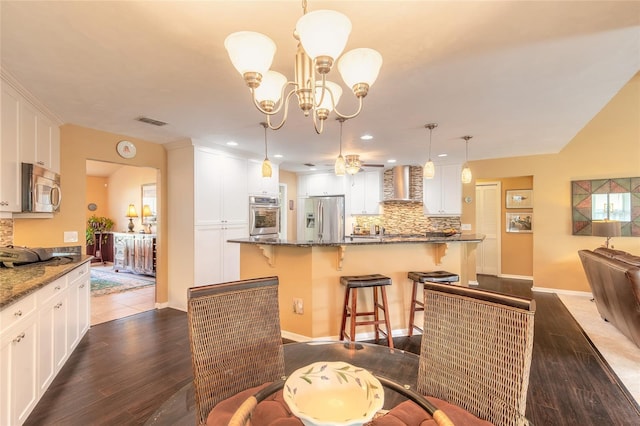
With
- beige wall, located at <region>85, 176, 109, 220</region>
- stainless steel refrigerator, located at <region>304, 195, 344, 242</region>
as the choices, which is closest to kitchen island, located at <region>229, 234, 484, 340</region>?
stainless steel refrigerator, located at <region>304, 195, 344, 242</region>

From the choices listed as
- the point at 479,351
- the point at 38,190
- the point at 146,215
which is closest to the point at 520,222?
the point at 479,351

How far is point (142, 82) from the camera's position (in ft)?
7.69

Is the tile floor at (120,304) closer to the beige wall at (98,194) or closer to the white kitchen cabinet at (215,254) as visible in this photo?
the white kitchen cabinet at (215,254)

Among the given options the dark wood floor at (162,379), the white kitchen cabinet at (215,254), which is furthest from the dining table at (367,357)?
the white kitchen cabinet at (215,254)

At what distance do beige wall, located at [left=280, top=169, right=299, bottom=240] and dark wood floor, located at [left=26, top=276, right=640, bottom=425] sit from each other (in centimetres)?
375

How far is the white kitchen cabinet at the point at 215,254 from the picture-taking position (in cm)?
414

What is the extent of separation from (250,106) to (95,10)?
1426 mm

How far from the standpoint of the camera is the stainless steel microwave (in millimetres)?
2557

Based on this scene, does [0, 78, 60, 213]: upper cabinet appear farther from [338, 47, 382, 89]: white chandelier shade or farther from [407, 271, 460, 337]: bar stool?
[407, 271, 460, 337]: bar stool

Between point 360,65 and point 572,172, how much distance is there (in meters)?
5.48

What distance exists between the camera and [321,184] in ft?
22.5

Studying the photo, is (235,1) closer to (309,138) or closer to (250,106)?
(250,106)

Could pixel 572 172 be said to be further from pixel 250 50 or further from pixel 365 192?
pixel 250 50

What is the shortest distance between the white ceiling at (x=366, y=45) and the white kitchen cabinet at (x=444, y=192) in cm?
220
